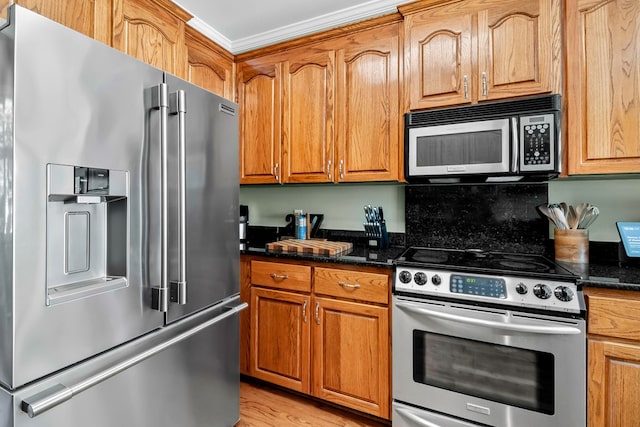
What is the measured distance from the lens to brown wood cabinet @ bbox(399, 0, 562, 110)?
1635 millimetres

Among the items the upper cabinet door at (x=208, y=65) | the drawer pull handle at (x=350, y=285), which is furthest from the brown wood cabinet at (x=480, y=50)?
the upper cabinet door at (x=208, y=65)

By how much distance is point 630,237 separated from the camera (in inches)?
63.6

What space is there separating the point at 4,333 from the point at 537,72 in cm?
239

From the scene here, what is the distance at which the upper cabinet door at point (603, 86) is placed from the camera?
59.6 inches

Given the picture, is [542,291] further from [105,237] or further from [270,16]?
[270,16]

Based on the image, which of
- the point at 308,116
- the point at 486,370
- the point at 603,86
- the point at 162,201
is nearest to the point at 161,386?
the point at 162,201

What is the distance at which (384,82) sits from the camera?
2.03m

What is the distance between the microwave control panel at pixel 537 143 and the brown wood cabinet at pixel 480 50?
0.54 feet

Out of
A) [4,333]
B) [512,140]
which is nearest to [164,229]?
[4,333]

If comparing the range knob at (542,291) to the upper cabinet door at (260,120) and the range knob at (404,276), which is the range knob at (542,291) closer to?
the range knob at (404,276)

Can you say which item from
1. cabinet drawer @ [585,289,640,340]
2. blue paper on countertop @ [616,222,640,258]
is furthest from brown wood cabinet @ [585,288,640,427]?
blue paper on countertop @ [616,222,640,258]

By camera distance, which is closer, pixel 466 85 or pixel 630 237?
pixel 630 237

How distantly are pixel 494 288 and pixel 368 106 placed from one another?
1.31 metres

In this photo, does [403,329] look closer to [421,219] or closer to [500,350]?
[500,350]
